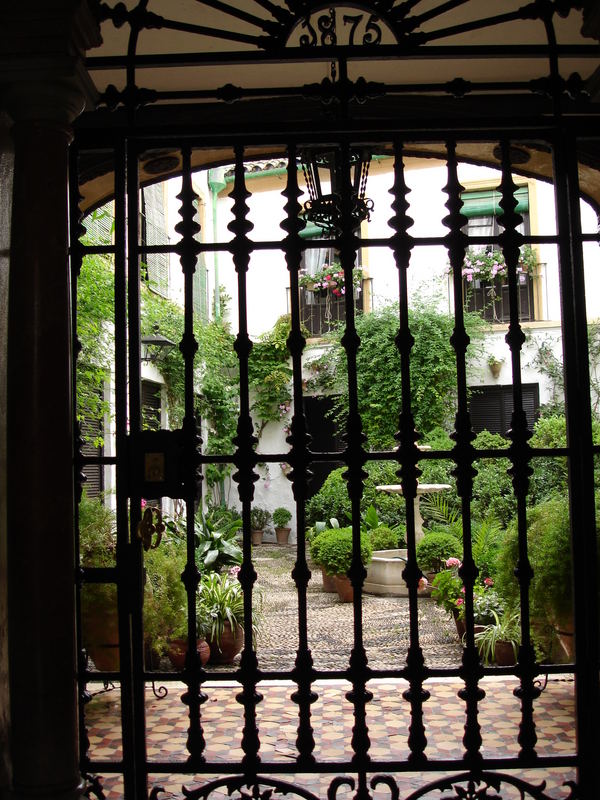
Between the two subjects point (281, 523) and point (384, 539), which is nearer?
point (384, 539)

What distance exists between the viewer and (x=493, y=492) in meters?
9.20

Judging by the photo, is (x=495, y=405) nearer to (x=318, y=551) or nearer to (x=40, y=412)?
(x=318, y=551)

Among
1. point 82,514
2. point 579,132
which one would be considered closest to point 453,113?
point 579,132

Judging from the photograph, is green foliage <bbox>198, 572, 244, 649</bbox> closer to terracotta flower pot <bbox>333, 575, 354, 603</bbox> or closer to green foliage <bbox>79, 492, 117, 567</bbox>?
green foliage <bbox>79, 492, 117, 567</bbox>

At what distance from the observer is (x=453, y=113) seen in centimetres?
314

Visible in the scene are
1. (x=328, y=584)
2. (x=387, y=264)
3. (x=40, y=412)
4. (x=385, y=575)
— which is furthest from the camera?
(x=387, y=264)

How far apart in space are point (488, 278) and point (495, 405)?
6.50ft

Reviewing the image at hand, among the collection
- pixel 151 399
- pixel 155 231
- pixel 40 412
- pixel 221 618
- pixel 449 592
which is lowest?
pixel 221 618

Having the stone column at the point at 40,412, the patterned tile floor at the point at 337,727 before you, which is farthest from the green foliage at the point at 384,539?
the stone column at the point at 40,412

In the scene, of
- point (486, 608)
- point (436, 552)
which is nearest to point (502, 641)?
point (486, 608)

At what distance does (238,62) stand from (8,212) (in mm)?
927

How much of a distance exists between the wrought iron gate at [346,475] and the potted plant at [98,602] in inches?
63.1

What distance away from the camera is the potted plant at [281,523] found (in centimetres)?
1319

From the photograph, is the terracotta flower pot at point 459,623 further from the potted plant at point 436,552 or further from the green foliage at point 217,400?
the green foliage at point 217,400
